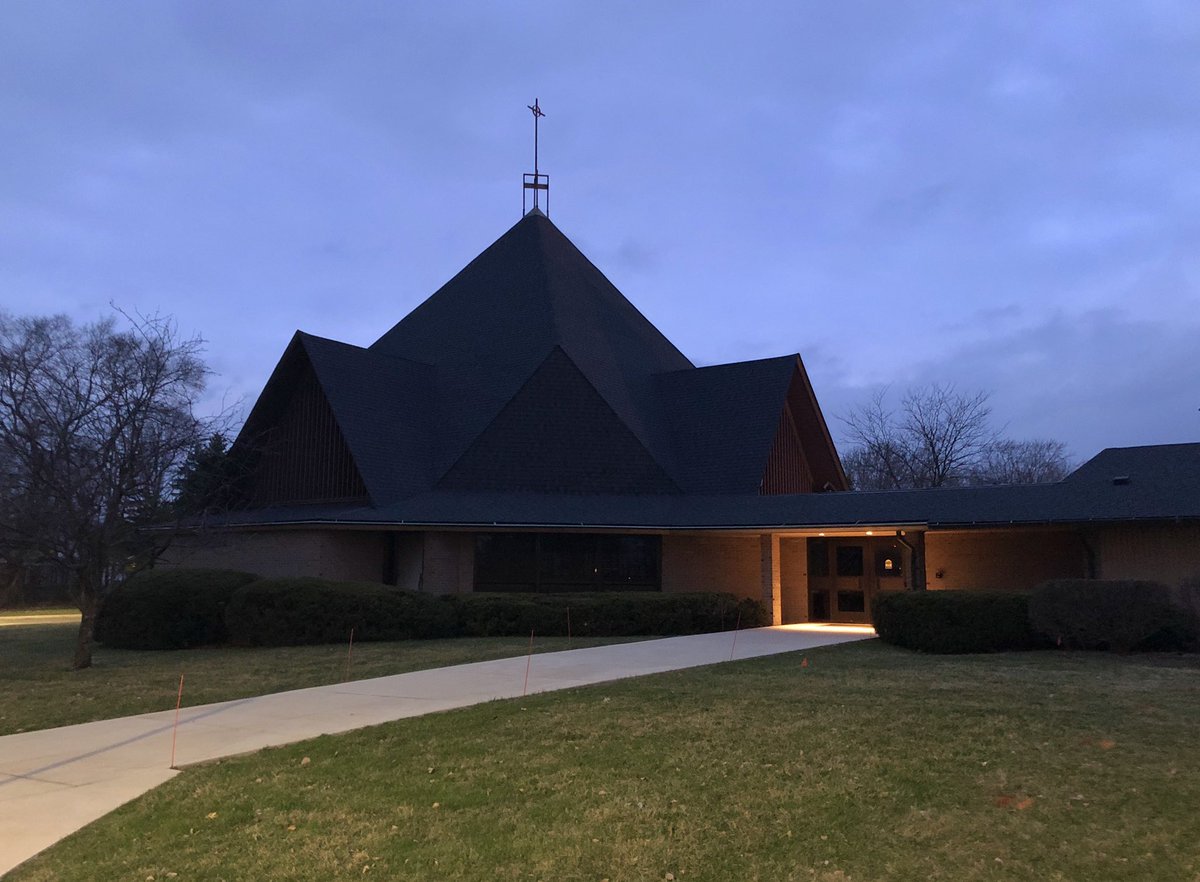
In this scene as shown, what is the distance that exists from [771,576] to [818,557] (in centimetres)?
208

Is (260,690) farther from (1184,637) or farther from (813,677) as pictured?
(1184,637)

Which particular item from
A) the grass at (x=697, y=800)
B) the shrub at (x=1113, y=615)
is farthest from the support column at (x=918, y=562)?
the grass at (x=697, y=800)

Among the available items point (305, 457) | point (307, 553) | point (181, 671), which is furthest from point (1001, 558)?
point (305, 457)

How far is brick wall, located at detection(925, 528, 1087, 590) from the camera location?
881 inches

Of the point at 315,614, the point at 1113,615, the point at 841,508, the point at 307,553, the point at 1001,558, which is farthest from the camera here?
the point at 307,553

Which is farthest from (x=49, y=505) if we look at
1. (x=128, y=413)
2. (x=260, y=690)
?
A: (x=260, y=690)

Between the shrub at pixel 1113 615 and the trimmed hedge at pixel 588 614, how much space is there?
780 cm

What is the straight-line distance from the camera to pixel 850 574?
→ 25.7 metres

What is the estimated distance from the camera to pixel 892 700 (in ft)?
34.7

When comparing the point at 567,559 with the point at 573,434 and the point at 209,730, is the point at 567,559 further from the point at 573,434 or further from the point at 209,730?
the point at 209,730

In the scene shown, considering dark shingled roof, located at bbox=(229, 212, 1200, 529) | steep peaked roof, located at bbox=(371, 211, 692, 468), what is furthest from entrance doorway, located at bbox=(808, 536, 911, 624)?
steep peaked roof, located at bbox=(371, 211, 692, 468)

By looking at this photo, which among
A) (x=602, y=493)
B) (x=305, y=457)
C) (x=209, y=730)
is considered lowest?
(x=209, y=730)

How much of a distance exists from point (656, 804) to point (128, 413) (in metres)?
14.0

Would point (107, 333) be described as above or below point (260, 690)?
above
